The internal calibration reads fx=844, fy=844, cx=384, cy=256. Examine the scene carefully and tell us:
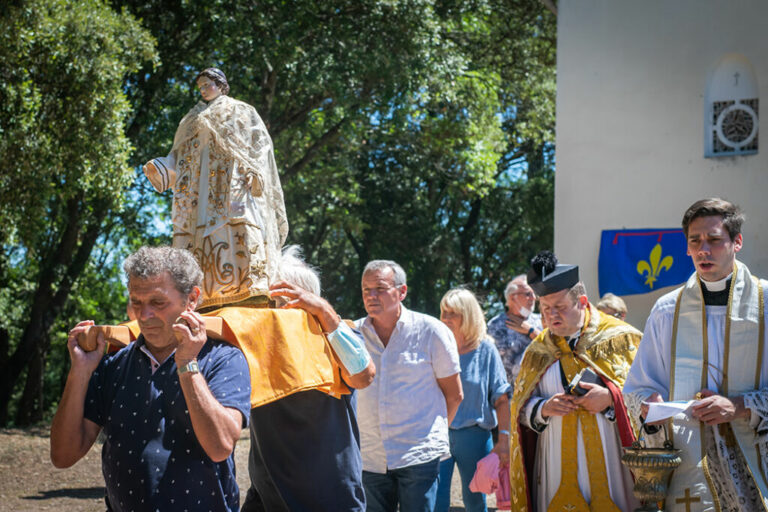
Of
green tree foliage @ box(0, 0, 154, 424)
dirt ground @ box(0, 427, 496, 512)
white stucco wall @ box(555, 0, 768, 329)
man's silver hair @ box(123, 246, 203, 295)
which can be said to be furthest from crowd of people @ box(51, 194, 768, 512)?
white stucco wall @ box(555, 0, 768, 329)

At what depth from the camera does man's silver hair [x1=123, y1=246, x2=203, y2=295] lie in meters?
3.15

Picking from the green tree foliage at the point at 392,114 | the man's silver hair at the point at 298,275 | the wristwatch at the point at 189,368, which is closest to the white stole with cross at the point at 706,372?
the man's silver hair at the point at 298,275

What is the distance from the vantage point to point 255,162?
471 cm

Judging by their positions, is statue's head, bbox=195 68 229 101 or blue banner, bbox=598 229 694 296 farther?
blue banner, bbox=598 229 694 296

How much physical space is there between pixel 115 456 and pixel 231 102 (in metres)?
2.35

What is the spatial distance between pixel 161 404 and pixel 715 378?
8.71 ft

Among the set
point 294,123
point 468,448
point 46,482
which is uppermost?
point 294,123

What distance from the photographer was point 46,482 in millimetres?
10844

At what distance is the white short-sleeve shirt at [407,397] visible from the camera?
5324 millimetres

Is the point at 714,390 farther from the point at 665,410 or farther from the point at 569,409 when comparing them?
the point at 569,409

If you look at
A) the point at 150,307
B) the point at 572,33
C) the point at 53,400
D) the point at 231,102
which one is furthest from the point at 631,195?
the point at 53,400

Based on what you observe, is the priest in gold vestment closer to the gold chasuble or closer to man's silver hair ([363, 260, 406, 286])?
the gold chasuble

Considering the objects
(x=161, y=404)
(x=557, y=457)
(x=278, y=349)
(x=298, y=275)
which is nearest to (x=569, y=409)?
(x=557, y=457)

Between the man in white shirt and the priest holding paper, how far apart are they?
150cm
